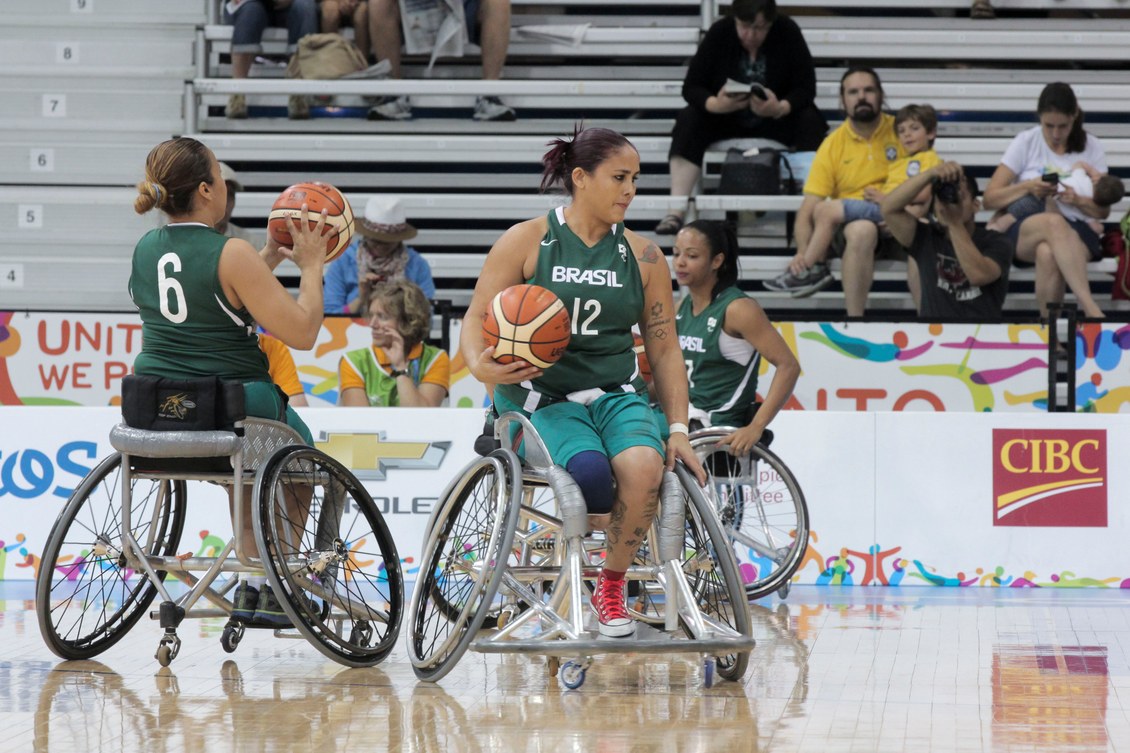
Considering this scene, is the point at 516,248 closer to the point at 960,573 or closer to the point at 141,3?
the point at 960,573

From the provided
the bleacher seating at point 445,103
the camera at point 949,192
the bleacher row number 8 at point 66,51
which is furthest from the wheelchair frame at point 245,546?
the bleacher row number 8 at point 66,51

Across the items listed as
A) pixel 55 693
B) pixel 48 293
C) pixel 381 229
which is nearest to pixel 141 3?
pixel 48 293

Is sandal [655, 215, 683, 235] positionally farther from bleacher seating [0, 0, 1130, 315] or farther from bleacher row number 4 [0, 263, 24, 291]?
bleacher row number 4 [0, 263, 24, 291]

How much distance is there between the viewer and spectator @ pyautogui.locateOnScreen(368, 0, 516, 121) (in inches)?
408

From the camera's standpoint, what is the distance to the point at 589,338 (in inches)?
172

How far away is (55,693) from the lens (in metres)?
4.12

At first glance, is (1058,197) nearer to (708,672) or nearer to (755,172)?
(755,172)

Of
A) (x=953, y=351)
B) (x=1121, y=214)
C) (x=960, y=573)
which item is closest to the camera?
(x=960, y=573)

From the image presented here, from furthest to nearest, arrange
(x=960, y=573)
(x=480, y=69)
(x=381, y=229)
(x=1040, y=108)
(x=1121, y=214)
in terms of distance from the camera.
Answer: (x=480, y=69) → (x=1121, y=214) → (x=1040, y=108) → (x=381, y=229) → (x=960, y=573)

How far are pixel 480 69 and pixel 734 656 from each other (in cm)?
730

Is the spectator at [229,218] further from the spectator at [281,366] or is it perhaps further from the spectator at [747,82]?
the spectator at [747,82]

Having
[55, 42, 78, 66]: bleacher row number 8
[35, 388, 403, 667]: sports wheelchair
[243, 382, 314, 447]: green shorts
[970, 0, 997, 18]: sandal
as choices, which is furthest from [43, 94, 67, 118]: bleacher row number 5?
[243, 382, 314, 447]: green shorts

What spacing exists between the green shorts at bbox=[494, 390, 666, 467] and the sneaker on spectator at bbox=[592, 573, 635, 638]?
0.35 metres

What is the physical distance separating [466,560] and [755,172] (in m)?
5.82
